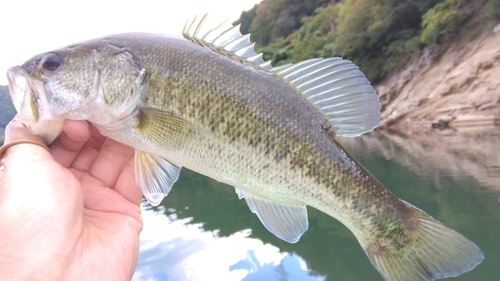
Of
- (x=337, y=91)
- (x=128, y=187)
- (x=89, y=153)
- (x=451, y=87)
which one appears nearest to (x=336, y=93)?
(x=337, y=91)

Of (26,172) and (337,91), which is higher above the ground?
(337,91)

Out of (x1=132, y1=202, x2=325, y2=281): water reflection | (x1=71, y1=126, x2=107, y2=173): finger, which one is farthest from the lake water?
(x1=71, y1=126, x2=107, y2=173): finger

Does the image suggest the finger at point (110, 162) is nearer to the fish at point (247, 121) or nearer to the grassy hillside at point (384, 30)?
the fish at point (247, 121)

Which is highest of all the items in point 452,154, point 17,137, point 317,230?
point 17,137

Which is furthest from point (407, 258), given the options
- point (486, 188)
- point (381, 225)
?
point (486, 188)

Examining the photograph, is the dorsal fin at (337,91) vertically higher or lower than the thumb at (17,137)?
higher

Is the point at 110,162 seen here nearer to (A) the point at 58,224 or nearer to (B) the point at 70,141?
(B) the point at 70,141

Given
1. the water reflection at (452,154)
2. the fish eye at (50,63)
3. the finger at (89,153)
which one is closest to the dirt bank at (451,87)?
the water reflection at (452,154)
